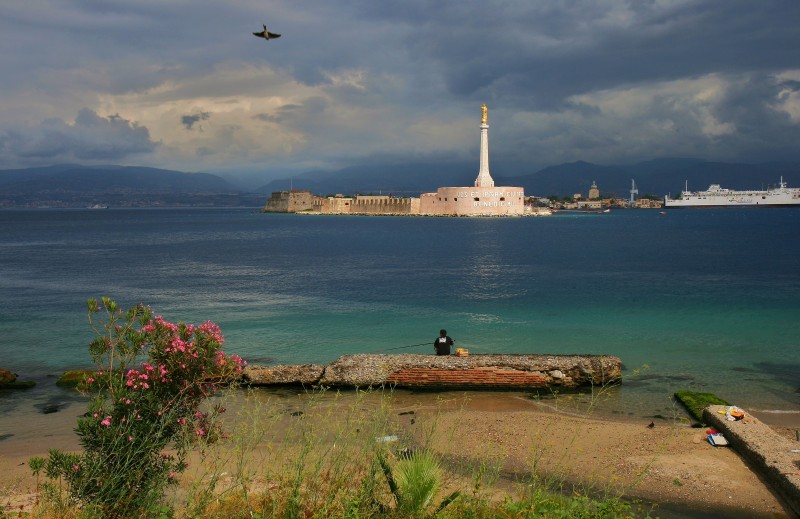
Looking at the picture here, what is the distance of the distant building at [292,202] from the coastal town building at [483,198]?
47.5 m

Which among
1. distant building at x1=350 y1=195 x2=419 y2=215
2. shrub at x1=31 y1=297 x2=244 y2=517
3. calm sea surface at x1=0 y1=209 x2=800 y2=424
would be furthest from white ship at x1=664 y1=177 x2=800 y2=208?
shrub at x1=31 y1=297 x2=244 y2=517

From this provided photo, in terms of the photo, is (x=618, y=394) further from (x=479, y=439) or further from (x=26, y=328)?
(x=26, y=328)

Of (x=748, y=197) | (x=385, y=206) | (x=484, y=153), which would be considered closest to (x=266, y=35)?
(x=484, y=153)

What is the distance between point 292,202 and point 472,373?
512 feet

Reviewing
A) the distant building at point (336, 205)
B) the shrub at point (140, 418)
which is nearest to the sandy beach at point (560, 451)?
the shrub at point (140, 418)

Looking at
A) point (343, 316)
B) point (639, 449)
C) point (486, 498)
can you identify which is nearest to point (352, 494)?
point (486, 498)

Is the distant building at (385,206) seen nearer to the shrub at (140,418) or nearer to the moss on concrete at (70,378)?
the moss on concrete at (70,378)

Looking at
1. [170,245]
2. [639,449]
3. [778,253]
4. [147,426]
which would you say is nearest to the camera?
[147,426]

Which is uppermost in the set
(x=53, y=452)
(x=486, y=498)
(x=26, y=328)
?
(x=53, y=452)

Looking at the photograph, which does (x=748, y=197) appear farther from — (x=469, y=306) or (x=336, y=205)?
(x=469, y=306)

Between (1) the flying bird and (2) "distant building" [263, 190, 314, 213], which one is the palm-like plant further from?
(2) "distant building" [263, 190, 314, 213]

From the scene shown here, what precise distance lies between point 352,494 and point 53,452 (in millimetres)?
2644

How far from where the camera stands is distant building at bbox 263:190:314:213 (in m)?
160

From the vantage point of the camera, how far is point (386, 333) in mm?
18688
